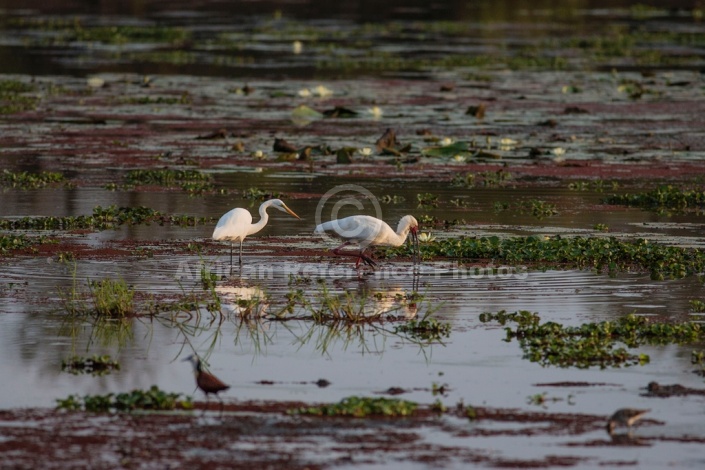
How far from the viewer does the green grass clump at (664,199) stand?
18.3 meters

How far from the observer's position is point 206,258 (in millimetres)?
14328

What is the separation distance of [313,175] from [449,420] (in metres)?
12.8

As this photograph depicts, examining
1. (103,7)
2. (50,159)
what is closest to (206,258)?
(50,159)

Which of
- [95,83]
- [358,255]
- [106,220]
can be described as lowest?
[358,255]

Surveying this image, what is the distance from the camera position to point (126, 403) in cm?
854

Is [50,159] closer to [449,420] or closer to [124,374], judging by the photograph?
[124,374]

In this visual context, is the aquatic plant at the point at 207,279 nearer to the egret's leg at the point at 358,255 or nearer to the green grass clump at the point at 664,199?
the egret's leg at the point at 358,255

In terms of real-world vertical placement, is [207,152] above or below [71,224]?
above

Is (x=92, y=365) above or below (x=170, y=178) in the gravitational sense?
below

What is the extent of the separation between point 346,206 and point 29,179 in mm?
5029

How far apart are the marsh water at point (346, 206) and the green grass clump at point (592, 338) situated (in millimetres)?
177

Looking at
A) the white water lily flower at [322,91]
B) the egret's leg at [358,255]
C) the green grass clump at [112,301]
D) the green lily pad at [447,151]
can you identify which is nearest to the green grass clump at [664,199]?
the green lily pad at [447,151]

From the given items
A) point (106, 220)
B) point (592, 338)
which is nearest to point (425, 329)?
point (592, 338)

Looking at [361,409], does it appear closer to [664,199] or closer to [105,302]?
[105,302]
